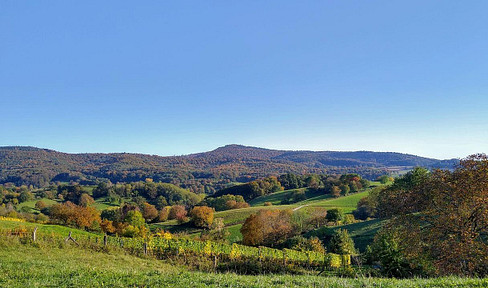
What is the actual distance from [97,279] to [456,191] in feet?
58.6

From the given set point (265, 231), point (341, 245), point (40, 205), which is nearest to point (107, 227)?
point (265, 231)

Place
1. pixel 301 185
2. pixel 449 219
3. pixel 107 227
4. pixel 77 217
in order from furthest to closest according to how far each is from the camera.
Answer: pixel 301 185
pixel 107 227
pixel 77 217
pixel 449 219

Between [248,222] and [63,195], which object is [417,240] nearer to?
[248,222]

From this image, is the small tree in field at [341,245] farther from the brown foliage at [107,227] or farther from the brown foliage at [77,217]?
the brown foliage at [77,217]

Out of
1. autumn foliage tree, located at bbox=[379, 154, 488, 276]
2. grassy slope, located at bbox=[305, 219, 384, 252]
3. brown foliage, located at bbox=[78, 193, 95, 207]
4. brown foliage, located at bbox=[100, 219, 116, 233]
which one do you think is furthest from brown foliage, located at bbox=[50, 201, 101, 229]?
autumn foliage tree, located at bbox=[379, 154, 488, 276]

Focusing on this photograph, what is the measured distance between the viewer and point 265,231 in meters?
51.7

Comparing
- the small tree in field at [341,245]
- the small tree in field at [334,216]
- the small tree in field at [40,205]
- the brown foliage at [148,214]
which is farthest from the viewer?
the small tree in field at [40,205]

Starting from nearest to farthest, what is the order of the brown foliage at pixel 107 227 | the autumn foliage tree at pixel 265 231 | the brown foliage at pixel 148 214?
1. the autumn foliage tree at pixel 265 231
2. the brown foliage at pixel 107 227
3. the brown foliage at pixel 148 214

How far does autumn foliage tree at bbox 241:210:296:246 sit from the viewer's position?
51.4 meters

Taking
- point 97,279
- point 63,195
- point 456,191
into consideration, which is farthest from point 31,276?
point 63,195

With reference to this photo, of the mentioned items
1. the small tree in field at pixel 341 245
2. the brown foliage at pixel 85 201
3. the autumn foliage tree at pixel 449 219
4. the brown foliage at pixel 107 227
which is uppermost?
the autumn foliage tree at pixel 449 219

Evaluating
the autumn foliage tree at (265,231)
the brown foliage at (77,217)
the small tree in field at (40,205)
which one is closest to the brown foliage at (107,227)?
the brown foliage at (77,217)

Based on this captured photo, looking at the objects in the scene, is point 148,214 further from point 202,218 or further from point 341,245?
point 341,245

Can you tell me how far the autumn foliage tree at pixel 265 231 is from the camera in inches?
2023
